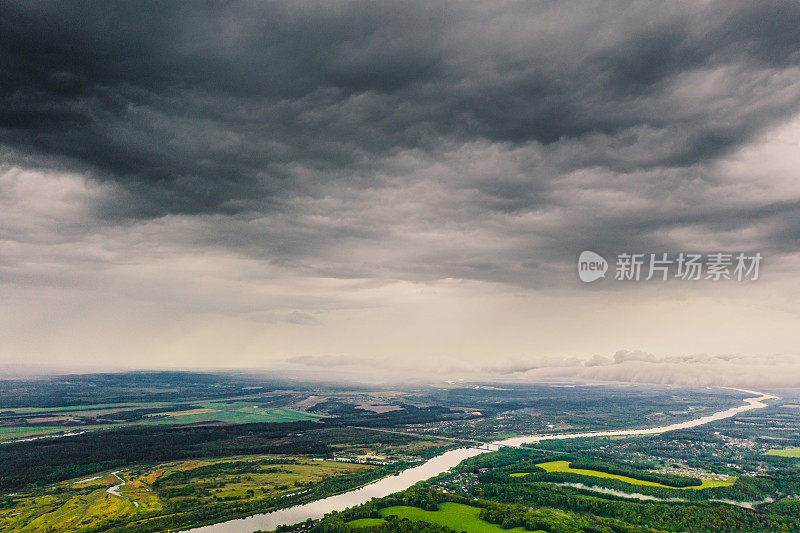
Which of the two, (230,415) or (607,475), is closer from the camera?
(607,475)

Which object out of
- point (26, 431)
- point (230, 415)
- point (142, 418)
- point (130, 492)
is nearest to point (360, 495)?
point (130, 492)

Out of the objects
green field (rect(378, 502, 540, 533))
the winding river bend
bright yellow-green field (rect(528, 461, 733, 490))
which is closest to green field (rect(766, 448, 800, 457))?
bright yellow-green field (rect(528, 461, 733, 490))

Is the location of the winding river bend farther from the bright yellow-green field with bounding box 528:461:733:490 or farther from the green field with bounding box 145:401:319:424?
the green field with bounding box 145:401:319:424

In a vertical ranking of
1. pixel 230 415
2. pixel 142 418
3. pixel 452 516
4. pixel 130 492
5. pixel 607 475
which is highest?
pixel 452 516

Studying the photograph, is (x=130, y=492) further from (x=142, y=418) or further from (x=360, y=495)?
(x=142, y=418)

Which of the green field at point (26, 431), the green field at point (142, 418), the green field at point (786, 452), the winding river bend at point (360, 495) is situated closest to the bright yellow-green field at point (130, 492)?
the winding river bend at point (360, 495)

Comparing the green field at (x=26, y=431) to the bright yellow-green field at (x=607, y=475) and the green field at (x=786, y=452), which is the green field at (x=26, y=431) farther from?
the green field at (x=786, y=452)
